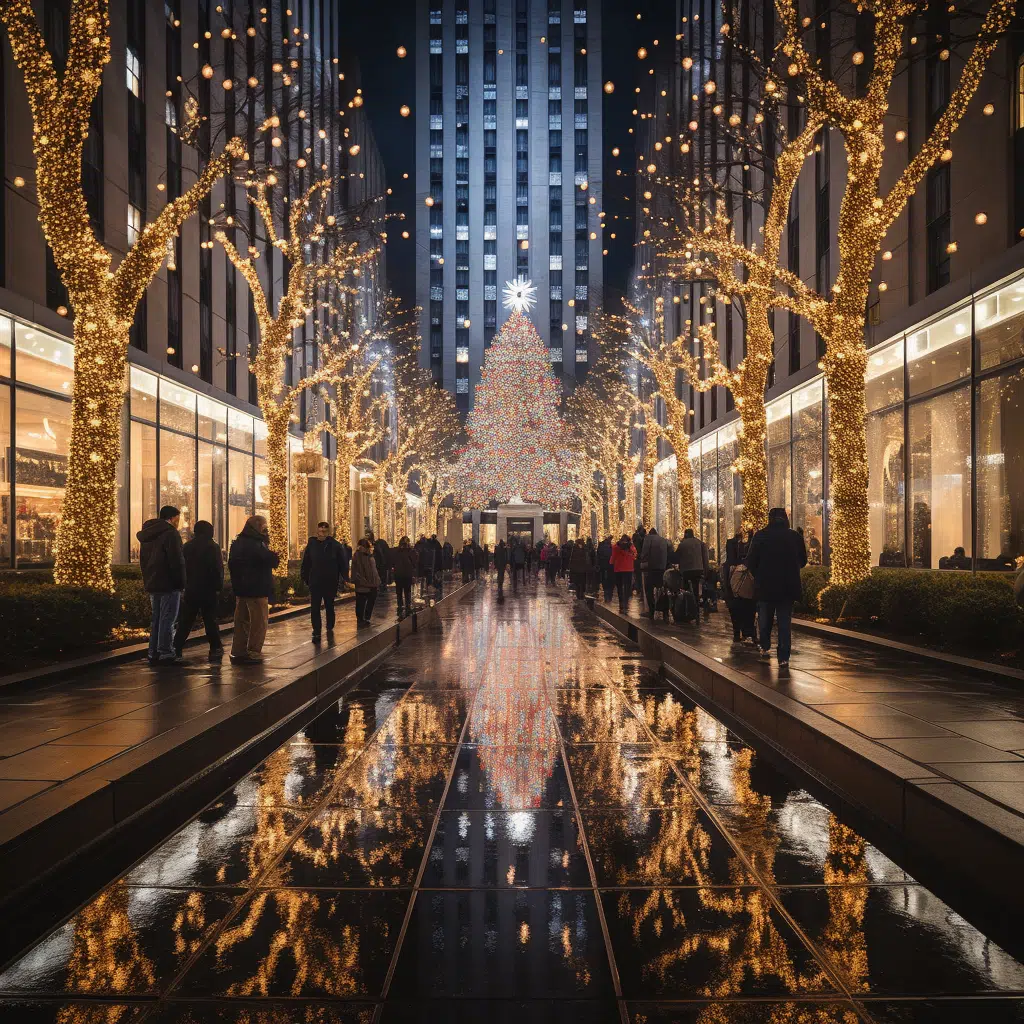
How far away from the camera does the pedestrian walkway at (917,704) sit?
A: 6613 mm

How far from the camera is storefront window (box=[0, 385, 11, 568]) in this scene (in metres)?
19.7

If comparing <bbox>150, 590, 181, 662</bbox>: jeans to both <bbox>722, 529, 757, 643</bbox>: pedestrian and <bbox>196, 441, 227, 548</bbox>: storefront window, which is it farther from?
<bbox>196, 441, 227, 548</bbox>: storefront window

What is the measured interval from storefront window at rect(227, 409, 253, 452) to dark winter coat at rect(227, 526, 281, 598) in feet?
75.4

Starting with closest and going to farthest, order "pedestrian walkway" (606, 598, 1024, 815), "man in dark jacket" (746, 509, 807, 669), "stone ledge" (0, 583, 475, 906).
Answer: "stone ledge" (0, 583, 475, 906) → "pedestrian walkway" (606, 598, 1024, 815) → "man in dark jacket" (746, 509, 807, 669)

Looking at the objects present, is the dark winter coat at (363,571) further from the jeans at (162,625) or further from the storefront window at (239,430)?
the storefront window at (239,430)

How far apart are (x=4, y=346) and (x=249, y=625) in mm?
9692

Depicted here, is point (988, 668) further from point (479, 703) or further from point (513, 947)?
point (513, 947)

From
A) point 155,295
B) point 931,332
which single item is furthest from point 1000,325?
point 155,295

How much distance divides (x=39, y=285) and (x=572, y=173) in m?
89.4

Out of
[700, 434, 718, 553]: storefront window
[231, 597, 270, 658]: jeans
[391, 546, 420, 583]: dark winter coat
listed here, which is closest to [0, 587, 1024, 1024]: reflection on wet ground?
[231, 597, 270, 658]: jeans

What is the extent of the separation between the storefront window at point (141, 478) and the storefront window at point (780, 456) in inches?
721

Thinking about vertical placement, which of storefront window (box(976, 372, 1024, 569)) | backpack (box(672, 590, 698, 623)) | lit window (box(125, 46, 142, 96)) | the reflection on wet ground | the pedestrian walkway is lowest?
the reflection on wet ground

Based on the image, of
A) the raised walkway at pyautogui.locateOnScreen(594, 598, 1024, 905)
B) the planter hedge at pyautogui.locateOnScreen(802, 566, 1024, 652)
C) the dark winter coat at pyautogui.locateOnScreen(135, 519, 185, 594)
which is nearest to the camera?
the raised walkway at pyautogui.locateOnScreen(594, 598, 1024, 905)

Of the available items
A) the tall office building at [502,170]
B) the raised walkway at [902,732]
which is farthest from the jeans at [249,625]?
the tall office building at [502,170]
